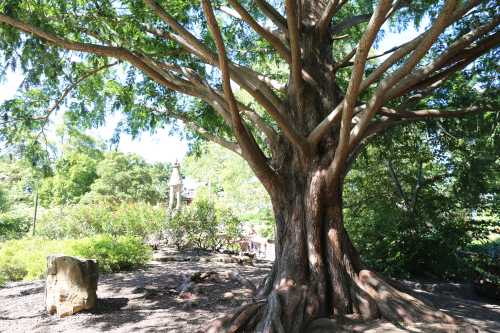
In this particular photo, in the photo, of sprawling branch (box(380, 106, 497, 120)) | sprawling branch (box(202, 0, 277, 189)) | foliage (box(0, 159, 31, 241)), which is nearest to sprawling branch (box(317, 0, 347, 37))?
sprawling branch (box(380, 106, 497, 120))

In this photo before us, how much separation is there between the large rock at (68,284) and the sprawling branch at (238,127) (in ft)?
9.06

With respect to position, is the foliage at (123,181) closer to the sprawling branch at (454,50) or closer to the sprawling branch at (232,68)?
the sprawling branch at (232,68)

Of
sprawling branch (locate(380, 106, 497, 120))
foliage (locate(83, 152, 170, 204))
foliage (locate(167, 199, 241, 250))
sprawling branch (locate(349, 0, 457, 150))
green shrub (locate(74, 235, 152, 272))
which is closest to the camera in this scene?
sprawling branch (locate(349, 0, 457, 150))

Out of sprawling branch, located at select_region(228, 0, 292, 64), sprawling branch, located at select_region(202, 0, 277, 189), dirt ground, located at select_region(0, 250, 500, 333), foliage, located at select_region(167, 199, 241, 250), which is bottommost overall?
dirt ground, located at select_region(0, 250, 500, 333)

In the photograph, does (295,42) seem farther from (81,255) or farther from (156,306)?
(81,255)

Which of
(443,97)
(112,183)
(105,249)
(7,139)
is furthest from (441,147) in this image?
(112,183)

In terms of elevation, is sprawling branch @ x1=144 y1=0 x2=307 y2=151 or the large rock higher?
sprawling branch @ x1=144 y1=0 x2=307 y2=151

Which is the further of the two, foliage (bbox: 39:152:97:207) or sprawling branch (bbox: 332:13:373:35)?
foliage (bbox: 39:152:97:207)

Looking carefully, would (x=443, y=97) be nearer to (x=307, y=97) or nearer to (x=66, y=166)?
(x=307, y=97)

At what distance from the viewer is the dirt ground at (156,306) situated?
205 inches

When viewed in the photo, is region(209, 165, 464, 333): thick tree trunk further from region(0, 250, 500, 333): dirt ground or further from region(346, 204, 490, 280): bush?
A: region(346, 204, 490, 280): bush

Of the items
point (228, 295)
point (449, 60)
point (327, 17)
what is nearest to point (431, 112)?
point (449, 60)

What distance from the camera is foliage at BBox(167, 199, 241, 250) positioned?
13.4m

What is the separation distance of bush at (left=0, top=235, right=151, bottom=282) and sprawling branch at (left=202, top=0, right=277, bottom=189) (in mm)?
5087
